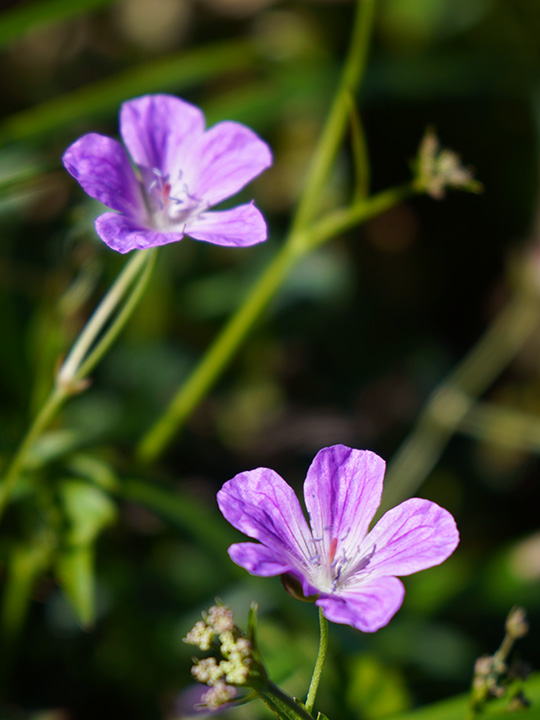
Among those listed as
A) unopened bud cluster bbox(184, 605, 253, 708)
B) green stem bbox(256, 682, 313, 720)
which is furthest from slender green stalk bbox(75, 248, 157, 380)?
green stem bbox(256, 682, 313, 720)

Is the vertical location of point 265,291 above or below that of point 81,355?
above

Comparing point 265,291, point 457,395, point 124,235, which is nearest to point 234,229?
point 124,235

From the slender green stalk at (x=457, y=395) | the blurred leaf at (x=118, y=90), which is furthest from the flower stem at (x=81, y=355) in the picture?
the slender green stalk at (x=457, y=395)

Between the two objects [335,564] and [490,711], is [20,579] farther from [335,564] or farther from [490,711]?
[490,711]

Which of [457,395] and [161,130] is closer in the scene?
[161,130]

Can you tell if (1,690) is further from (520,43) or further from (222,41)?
(520,43)

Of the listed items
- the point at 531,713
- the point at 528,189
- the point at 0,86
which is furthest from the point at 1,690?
the point at 528,189
